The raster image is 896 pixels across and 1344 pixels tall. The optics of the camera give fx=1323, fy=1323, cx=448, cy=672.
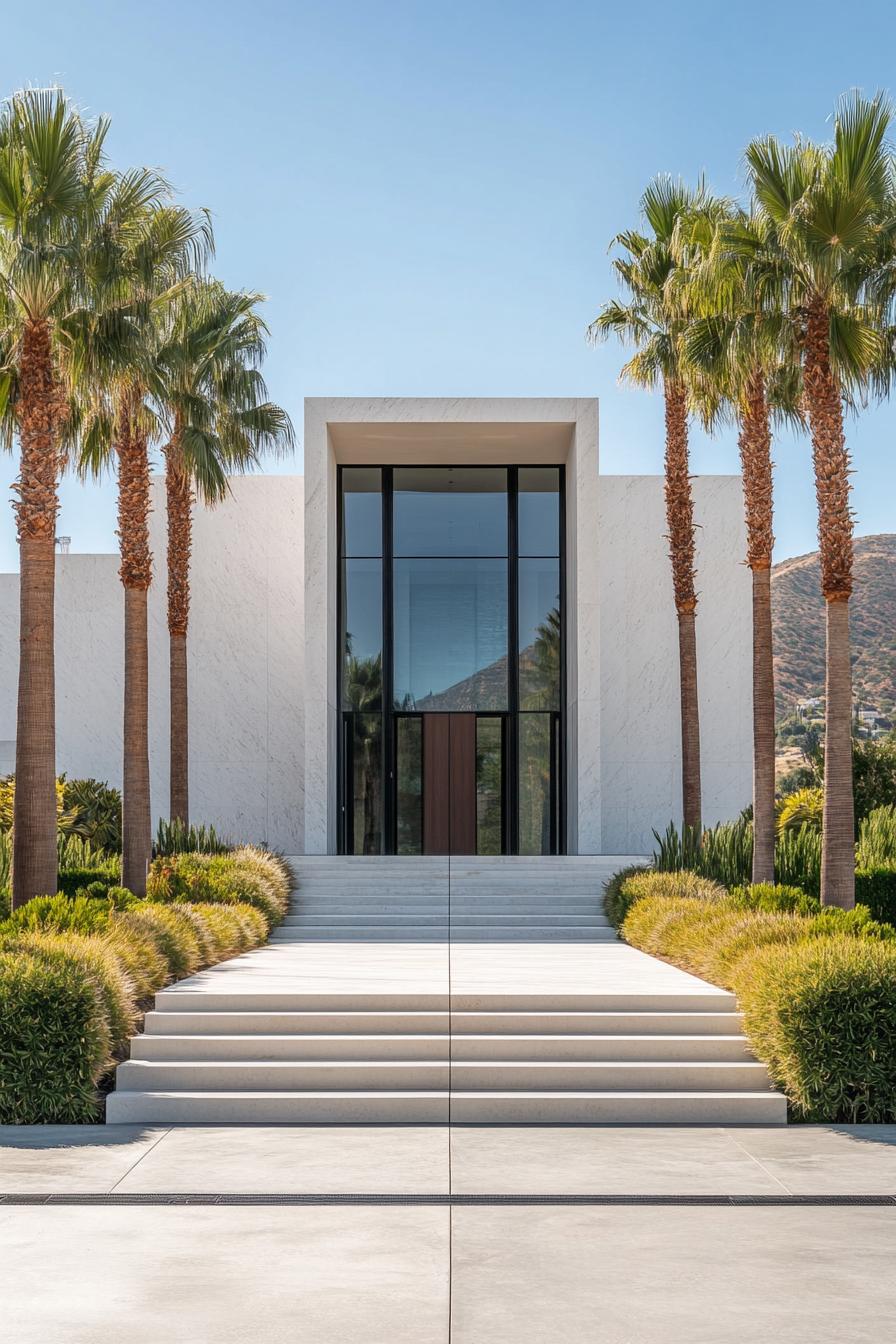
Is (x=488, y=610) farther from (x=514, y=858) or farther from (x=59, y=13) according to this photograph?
(x=59, y=13)

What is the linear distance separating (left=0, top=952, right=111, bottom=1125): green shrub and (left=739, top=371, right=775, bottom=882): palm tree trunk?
907cm

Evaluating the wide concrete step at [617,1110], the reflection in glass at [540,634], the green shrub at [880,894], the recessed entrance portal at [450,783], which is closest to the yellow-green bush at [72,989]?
the wide concrete step at [617,1110]

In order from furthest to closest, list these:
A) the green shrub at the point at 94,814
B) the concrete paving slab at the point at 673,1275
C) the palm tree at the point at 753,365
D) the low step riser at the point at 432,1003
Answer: the green shrub at the point at 94,814
the palm tree at the point at 753,365
the low step riser at the point at 432,1003
the concrete paving slab at the point at 673,1275

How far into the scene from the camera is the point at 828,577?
13.9 metres

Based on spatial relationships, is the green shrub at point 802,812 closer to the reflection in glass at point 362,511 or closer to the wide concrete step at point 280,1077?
the reflection in glass at point 362,511

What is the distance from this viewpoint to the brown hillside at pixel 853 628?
2297 inches

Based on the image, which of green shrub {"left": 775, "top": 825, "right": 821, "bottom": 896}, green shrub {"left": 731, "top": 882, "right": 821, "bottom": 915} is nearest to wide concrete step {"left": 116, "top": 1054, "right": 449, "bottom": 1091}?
green shrub {"left": 731, "top": 882, "right": 821, "bottom": 915}

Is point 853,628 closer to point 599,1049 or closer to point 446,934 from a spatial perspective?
point 446,934

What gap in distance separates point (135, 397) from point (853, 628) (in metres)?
52.1

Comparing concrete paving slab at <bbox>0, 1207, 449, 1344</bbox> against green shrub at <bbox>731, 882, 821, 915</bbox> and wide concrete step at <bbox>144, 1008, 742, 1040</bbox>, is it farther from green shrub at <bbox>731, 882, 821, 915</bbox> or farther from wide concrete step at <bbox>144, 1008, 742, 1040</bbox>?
green shrub at <bbox>731, 882, 821, 915</bbox>

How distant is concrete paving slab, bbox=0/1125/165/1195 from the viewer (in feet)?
23.4

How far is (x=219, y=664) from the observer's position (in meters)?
24.6

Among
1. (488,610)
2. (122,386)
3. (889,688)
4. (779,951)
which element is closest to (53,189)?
(122,386)

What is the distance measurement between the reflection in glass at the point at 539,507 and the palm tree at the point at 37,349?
41.9 feet
